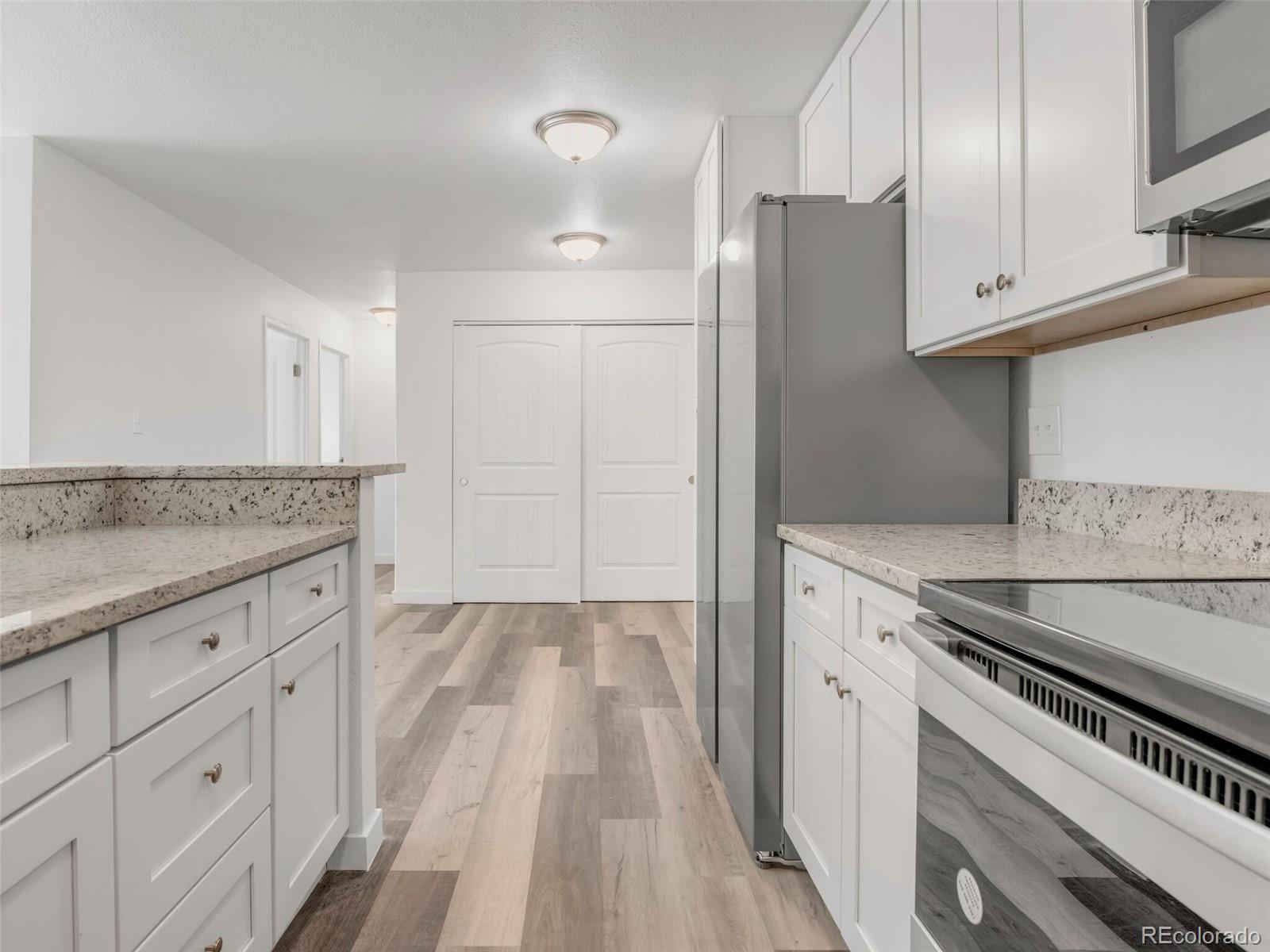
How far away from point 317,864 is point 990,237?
198 cm

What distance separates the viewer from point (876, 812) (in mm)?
1248

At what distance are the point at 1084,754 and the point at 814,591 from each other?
0.98m

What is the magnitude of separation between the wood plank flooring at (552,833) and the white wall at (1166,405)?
1.19 meters

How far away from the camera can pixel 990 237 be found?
145 centimetres

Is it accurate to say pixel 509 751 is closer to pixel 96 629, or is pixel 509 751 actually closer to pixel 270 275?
pixel 96 629

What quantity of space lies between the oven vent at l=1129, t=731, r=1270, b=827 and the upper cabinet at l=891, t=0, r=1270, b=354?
76 centimetres

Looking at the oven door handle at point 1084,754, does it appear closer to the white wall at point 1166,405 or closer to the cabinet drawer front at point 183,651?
the white wall at point 1166,405

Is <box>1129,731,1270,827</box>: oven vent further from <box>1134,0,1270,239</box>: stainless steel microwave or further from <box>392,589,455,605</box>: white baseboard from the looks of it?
<box>392,589,455,605</box>: white baseboard

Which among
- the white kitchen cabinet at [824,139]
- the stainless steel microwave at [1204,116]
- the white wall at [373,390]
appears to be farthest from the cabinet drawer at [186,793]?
the white wall at [373,390]

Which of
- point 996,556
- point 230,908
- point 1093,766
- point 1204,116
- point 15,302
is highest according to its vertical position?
point 15,302

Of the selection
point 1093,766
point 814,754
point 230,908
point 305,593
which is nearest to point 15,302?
point 305,593

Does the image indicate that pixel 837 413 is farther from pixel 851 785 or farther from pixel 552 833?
pixel 552 833

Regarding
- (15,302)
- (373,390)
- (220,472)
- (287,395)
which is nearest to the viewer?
(220,472)

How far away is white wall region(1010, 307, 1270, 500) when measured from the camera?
1.21 metres
